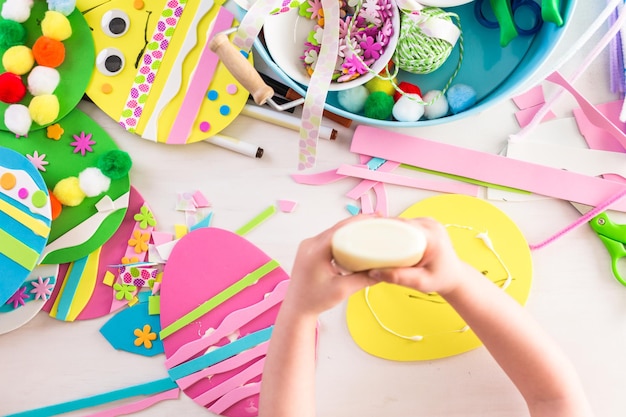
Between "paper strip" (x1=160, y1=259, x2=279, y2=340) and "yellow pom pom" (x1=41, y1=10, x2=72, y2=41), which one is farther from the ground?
"yellow pom pom" (x1=41, y1=10, x2=72, y2=41)

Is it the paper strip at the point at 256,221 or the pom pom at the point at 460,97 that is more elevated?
the pom pom at the point at 460,97

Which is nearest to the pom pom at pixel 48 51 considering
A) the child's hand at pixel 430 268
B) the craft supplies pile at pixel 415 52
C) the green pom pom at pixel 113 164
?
the green pom pom at pixel 113 164

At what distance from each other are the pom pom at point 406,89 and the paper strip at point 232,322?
0.23 metres

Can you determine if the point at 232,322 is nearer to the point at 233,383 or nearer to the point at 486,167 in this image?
the point at 233,383

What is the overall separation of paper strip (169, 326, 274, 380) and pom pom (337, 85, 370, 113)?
0.25 m

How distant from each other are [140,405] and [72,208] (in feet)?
0.74

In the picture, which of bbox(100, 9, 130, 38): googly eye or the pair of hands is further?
bbox(100, 9, 130, 38): googly eye

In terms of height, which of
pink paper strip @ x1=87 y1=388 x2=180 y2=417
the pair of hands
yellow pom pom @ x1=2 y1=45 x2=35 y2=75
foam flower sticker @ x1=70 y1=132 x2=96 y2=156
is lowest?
pink paper strip @ x1=87 y1=388 x2=180 y2=417

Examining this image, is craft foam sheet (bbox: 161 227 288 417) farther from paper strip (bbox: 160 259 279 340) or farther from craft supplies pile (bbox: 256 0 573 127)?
craft supplies pile (bbox: 256 0 573 127)

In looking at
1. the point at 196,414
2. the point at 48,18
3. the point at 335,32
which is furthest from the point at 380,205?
the point at 48,18

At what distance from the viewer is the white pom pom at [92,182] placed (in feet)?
2.10

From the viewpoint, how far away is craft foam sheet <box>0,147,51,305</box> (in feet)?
1.98

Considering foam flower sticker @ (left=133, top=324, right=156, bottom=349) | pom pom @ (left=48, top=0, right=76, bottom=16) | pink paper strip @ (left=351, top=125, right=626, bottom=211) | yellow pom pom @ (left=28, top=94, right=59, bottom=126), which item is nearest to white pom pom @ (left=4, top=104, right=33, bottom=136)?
yellow pom pom @ (left=28, top=94, right=59, bottom=126)

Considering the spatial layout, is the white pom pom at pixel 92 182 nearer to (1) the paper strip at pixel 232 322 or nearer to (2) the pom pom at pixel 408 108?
(1) the paper strip at pixel 232 322
